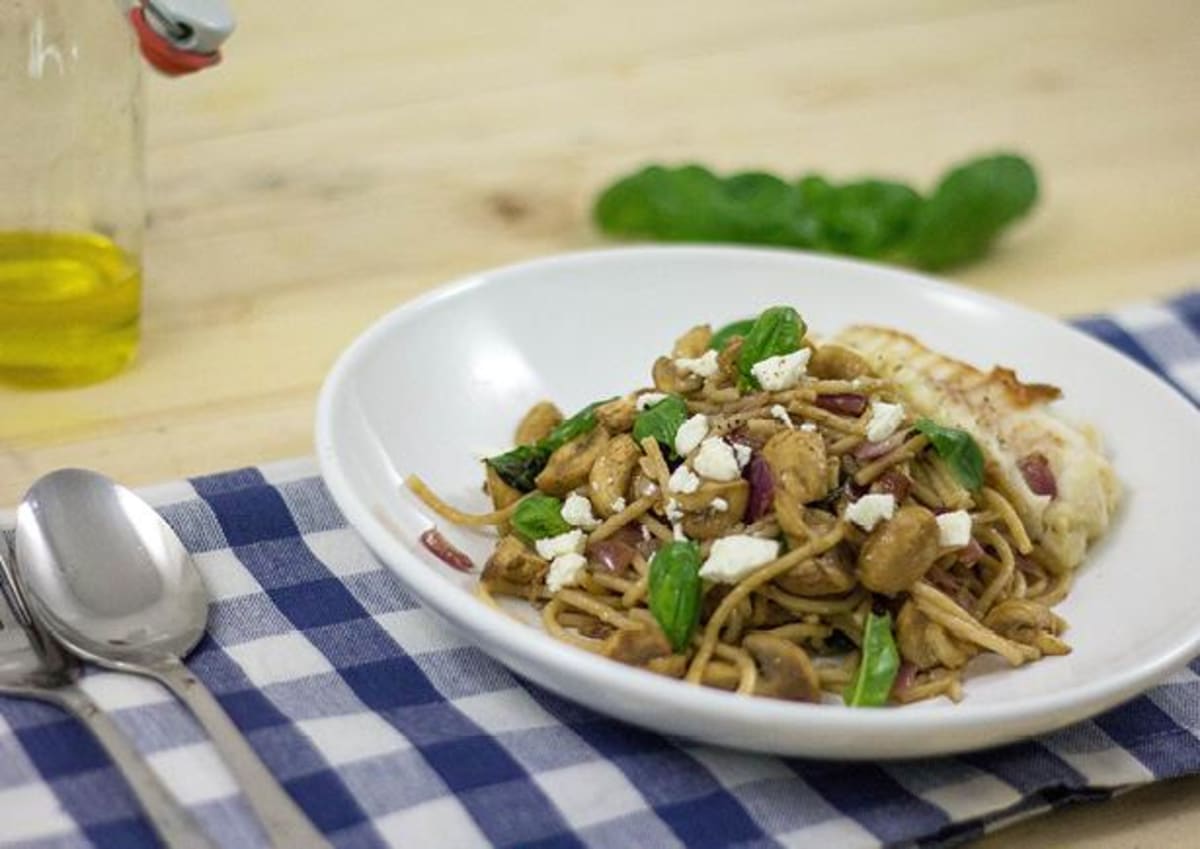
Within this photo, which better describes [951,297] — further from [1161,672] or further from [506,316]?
[1161,672]

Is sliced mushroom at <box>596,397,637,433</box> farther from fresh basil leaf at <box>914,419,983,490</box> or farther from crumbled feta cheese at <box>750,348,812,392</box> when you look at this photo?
fresh basil leaf at <box>914,419,983,490</box>

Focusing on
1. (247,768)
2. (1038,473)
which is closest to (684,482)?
(1038,473)

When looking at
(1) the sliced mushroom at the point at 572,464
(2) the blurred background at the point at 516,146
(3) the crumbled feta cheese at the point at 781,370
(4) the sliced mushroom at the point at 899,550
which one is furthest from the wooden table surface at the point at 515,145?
(4) the sliced mushroom at the point at 899,550

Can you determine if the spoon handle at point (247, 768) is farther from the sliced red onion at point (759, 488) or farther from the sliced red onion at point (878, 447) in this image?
the sliced red onion at point (878, 447)

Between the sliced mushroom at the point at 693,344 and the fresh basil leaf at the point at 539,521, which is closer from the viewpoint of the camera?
the fresh basil leaf at the point at 539,521

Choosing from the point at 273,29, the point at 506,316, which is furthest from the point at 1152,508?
the point at 273,29

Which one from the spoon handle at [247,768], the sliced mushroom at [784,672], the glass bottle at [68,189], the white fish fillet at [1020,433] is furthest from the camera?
the glass bottle at [68,189]
